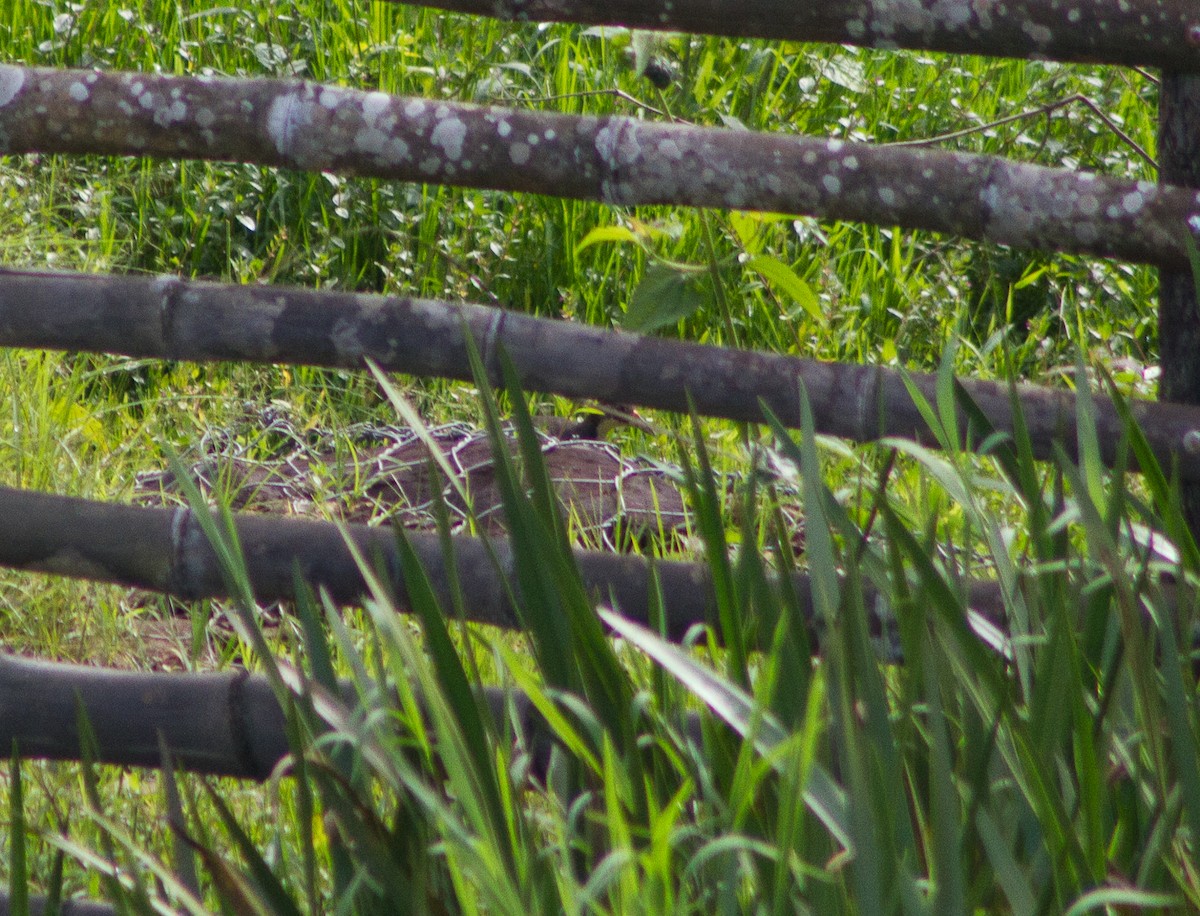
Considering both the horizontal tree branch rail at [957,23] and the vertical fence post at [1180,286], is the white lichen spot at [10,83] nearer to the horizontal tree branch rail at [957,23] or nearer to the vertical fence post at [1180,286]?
the horizontal tree branch rail at [957,23]

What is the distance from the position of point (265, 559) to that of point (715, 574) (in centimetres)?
69

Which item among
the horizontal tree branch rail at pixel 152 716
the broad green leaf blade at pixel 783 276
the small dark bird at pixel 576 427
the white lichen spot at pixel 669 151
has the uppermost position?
the white lichen spot at pixel 669 151

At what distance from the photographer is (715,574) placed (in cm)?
102

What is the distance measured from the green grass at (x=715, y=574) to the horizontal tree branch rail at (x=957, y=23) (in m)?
0.23

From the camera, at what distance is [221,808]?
94 centimetres

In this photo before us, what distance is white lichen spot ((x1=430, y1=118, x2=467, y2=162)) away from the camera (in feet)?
5.26

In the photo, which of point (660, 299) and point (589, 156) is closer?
point (589, 156)

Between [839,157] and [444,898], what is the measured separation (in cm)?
90

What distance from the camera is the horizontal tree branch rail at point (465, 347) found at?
5.13 ft

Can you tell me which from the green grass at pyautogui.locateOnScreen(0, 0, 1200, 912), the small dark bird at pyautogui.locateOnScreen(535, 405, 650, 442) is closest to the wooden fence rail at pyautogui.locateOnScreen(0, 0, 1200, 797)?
the green grass at pyautogui.locateOnScreen(0, 0, 1200, 912)

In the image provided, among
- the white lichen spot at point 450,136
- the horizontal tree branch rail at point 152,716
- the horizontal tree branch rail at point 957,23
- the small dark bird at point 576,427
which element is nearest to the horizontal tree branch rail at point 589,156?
the white lichen spot at point 450,136

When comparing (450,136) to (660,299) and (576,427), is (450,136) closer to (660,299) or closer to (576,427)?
(660,299)

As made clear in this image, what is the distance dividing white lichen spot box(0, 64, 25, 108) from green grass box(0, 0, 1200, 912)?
694mm

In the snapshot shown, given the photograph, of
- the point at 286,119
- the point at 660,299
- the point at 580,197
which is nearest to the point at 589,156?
the point at 580,197
